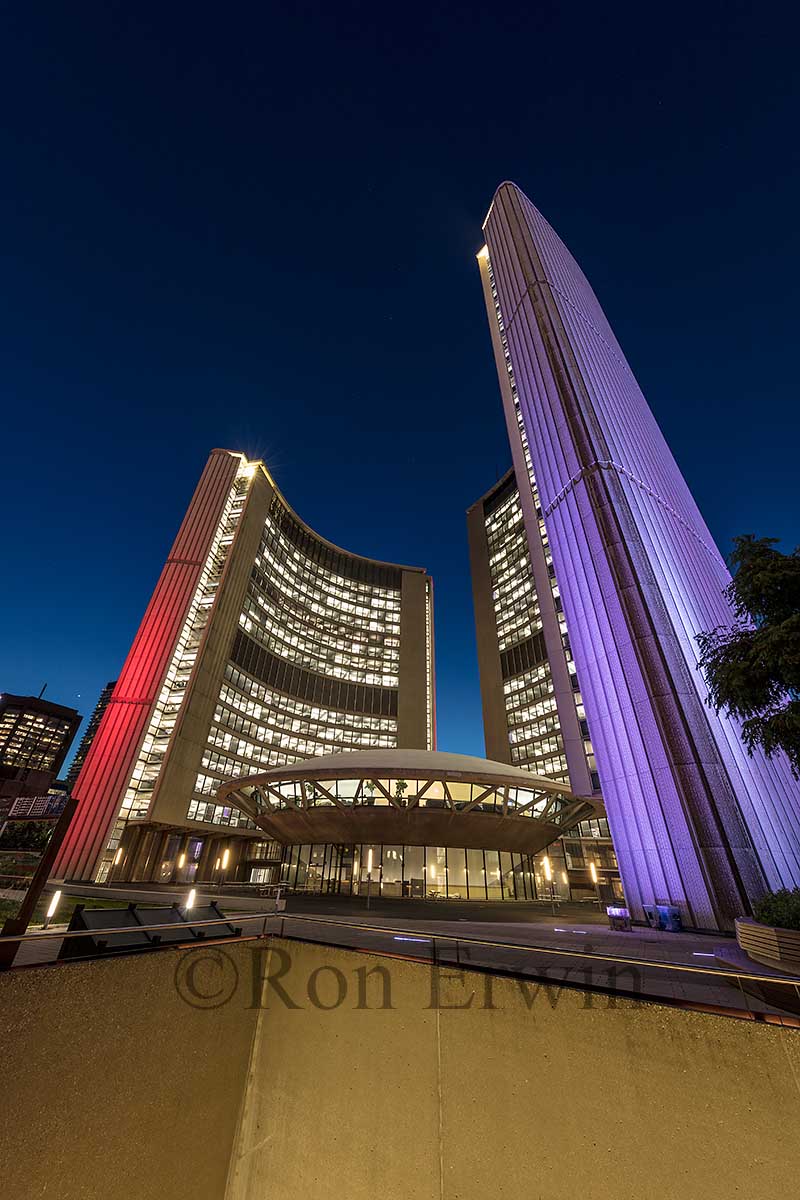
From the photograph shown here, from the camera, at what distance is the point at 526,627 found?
82.7m

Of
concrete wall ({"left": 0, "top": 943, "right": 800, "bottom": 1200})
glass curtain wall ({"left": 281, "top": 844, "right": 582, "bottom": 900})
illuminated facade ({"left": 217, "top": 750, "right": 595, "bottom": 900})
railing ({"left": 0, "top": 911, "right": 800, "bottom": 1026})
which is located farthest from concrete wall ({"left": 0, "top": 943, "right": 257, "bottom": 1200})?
glass curtain wall ({"left": 281, "top": 844, "right": 582, "bottom": 900})

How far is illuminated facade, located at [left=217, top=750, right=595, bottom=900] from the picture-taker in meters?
31.3

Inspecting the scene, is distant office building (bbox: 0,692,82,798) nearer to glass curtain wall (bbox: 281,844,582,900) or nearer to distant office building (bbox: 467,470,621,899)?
distant office building (bbox: 467,470,621,899)

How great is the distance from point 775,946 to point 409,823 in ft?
85.4

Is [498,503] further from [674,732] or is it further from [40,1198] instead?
[40,1198]

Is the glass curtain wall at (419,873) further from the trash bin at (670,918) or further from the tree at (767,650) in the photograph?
the tree at (767,650)

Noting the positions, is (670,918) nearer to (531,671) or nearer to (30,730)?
(531,671)

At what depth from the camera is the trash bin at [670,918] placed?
67.1 ft

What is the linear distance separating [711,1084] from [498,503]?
100517mm

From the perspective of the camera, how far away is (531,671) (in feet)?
258

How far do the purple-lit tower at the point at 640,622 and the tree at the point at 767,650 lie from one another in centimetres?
974

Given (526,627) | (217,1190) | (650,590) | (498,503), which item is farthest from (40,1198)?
(498,503)

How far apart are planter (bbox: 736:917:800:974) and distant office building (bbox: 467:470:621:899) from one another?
27.7 metres

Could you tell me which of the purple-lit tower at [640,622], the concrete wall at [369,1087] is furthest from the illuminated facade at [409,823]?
the concrete wall at [369,1087]
